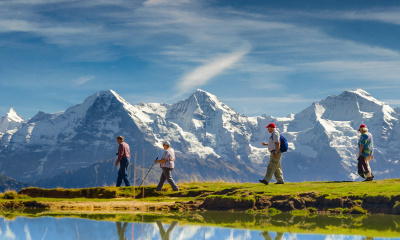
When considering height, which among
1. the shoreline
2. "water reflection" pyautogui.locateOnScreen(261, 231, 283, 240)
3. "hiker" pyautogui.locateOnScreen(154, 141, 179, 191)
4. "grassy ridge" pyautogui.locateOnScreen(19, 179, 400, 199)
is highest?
"hiker" pyautogui.locateOnScreen(154, 141, 179, 191)

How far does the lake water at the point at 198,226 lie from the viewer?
1483 centimetres

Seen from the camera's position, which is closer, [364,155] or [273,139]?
[273,139]

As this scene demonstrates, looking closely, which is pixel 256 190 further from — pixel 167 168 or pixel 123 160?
pixel 123 160

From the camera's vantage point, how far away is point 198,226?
16.8 meters

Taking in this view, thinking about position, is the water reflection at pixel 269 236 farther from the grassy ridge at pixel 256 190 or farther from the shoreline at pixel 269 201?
the grassy ridge at pixel 256 190

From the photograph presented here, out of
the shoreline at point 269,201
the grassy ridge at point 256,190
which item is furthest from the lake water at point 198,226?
the grassy ridge at point 256,190

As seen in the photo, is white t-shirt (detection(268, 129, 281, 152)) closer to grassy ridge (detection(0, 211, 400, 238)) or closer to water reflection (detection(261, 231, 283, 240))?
grassy ridge (detection(0, 211, 400, 238))

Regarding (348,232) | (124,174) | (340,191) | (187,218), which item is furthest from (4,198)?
(348,232)

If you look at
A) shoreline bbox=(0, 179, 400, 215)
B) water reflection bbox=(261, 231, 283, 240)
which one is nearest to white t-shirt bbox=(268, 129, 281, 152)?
shoreline bbox=(0, 179, 400, 215)

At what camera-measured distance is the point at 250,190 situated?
82.2 ft

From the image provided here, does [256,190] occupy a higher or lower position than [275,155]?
lower

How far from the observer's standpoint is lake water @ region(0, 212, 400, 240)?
14.8m

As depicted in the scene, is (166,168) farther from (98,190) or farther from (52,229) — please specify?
(52,229)

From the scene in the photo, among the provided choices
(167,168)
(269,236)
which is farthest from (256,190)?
(269,236)
